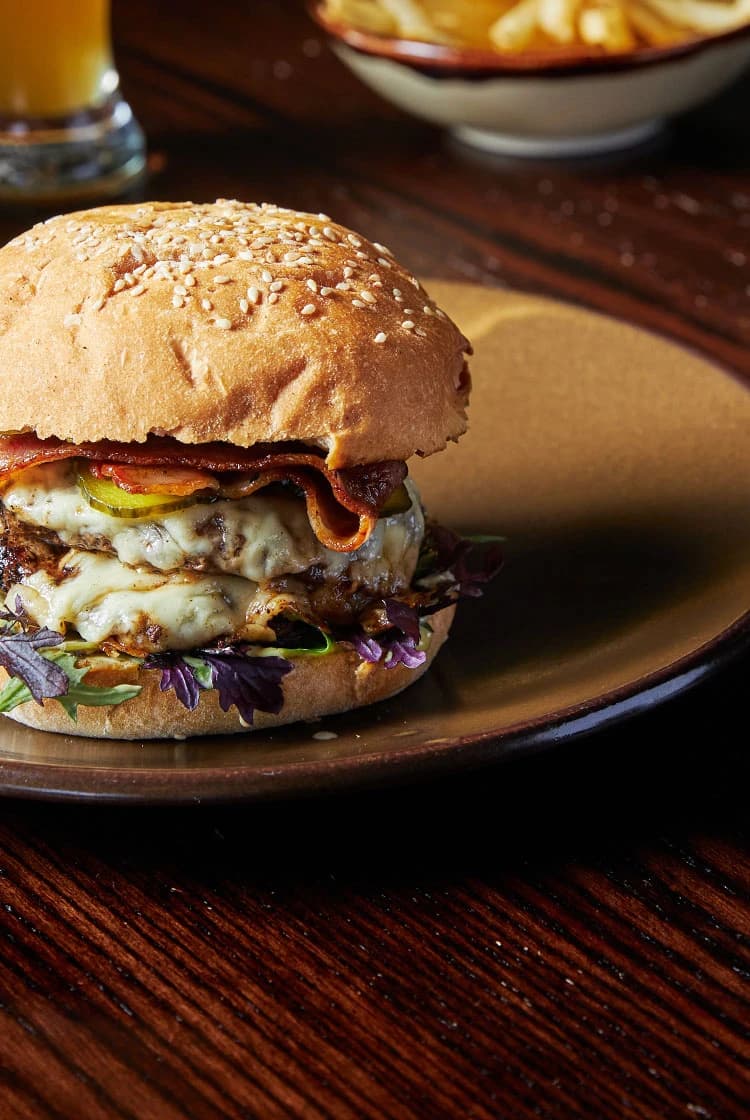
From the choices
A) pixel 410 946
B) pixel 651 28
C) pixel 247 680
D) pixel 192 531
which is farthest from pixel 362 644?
pixel 651 28

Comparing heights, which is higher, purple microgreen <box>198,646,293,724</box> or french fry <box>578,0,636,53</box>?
french fry <box>578,0,636,53</box>

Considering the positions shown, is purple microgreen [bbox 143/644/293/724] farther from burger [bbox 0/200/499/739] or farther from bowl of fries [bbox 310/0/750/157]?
bowl of fries [bbox 310/0/750/157]

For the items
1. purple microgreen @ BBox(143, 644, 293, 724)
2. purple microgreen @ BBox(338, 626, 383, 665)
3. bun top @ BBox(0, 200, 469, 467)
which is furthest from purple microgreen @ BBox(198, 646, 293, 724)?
bun top @ BBox(0, 200, 469, 467)

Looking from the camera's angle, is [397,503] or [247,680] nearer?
[247,680]

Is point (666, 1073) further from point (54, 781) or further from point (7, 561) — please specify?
point (7, 561)

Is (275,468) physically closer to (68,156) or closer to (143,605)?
(143,605)

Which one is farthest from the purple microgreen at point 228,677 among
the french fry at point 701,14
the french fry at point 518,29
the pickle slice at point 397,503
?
the french fry at point 701,14
